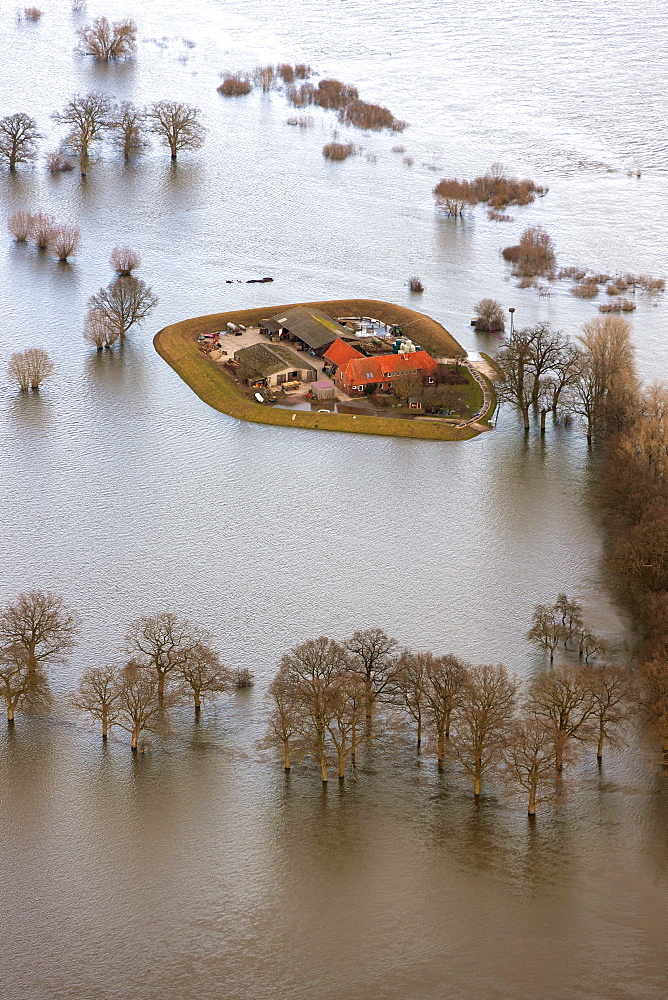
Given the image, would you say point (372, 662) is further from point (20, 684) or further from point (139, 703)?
point (20, 684)

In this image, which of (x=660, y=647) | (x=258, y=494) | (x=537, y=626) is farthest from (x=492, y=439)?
(x=660, y=647)

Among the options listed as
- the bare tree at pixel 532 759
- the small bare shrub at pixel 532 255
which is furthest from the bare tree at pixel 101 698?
the small bare shrub at pixel 532 255

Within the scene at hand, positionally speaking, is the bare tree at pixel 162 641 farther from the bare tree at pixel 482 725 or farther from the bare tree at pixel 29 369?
the bare tree at pixel 29 369

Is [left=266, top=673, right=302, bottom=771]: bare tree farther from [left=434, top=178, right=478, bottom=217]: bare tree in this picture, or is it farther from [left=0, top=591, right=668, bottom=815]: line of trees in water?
[left=434, top=178, right=478, bottom=217]: bare tree

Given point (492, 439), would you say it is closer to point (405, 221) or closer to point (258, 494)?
point (258, 494)

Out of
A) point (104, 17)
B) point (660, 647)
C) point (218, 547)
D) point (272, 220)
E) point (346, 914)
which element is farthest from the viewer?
point (104, 17)

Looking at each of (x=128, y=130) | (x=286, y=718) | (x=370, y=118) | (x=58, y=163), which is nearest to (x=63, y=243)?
(x=58, y=163)

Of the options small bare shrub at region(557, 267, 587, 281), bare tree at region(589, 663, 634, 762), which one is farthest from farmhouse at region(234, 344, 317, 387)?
bare tree at region(589, 663, 634, 762)
